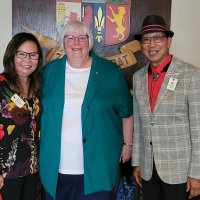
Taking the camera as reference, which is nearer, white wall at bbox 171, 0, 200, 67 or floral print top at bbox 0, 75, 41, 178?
floral print top at bbox 0, 75, 41, 178

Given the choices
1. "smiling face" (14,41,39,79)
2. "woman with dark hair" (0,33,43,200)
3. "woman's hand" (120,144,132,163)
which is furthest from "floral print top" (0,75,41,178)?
"woman's hand" (120,144,132,163)

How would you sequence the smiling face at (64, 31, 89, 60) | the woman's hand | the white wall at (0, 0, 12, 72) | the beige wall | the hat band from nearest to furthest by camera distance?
the hat band < the smiling face at (64, 31, 89, 60) < the woman's hand < the white wall at (0, 0, 12, 72) < the beige wall

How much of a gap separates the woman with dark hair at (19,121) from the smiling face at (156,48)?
2.20ft

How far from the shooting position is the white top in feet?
5.70

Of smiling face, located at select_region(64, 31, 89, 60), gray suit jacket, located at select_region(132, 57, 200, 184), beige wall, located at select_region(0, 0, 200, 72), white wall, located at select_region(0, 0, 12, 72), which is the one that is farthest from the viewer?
beige wall, located at select_region(0, 0, 200, 72)

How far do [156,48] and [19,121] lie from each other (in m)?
0.89

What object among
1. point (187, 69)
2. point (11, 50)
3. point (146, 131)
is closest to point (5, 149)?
point (11, 50)

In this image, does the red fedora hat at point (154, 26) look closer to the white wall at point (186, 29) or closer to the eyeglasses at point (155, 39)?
the eyeglasses at point (155, 39)

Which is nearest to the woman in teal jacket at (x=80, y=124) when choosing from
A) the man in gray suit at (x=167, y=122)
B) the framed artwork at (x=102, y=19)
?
the man in gray suit at (x=167, y=122)

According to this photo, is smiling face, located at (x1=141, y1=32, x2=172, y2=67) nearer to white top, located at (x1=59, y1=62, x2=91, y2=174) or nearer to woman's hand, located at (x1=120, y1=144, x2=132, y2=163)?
white top, located at (x1=59, y1=62, x2=91, y2=174)

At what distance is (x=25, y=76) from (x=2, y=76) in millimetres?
149

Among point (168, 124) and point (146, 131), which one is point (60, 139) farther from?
point (168, 124)

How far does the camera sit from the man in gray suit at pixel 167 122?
1594 millimetres

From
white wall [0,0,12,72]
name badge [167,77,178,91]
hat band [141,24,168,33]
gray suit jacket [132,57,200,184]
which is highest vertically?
white wall [0,0,12,72]
